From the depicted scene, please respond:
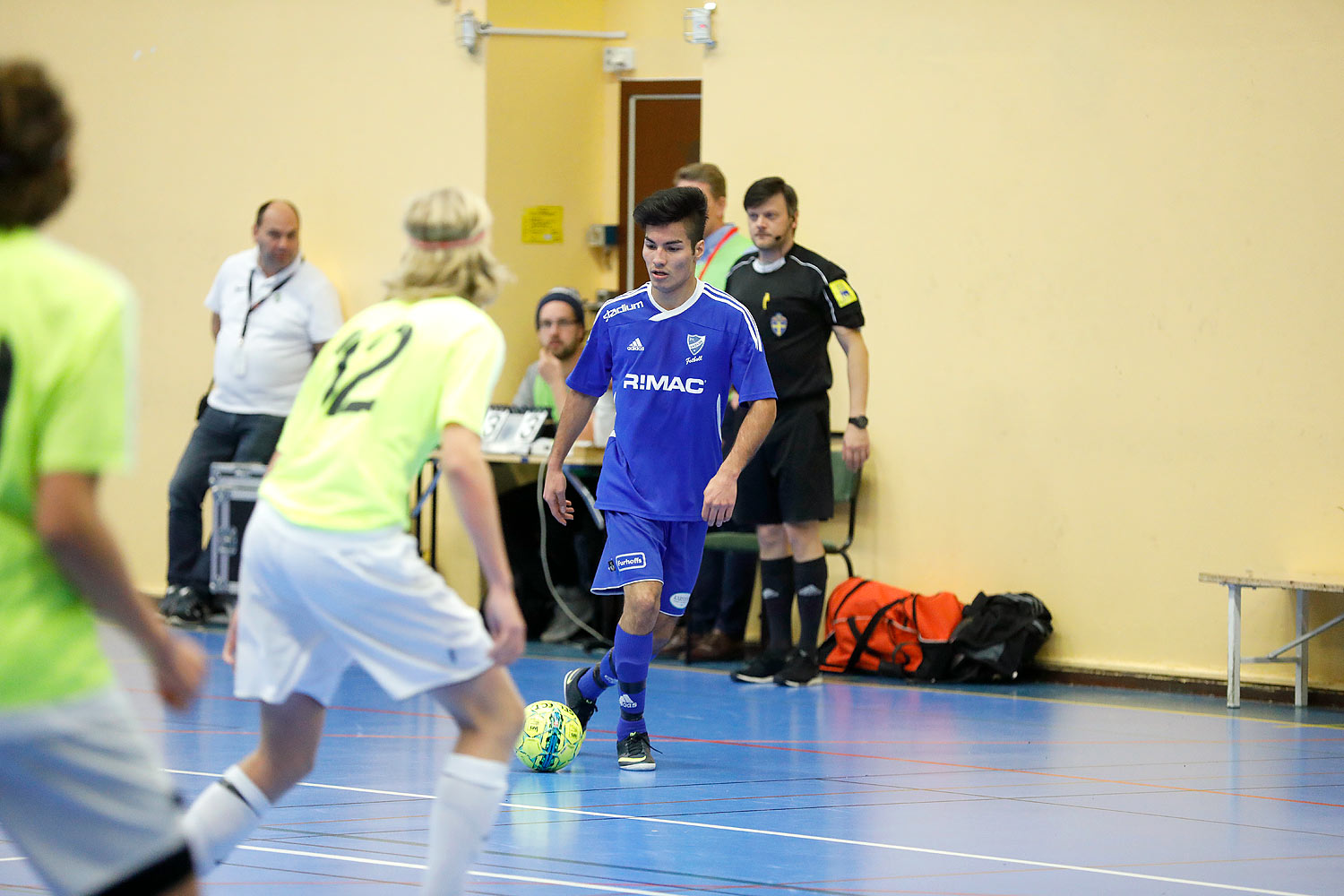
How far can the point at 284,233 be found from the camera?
9828 mm

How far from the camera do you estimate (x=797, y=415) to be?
812cm

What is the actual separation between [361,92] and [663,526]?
5.61 metres

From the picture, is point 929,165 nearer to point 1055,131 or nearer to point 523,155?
point 1055,131

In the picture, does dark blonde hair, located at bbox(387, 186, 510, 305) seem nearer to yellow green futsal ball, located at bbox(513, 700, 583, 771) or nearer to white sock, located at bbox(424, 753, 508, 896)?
white sock, located at bbox(424, 753, 508, 896)

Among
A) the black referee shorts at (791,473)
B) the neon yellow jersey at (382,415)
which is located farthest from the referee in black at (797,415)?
the neon yellow jersey at (382,415)

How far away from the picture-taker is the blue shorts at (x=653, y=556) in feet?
18.7

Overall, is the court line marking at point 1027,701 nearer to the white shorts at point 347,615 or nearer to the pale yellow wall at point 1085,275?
the pale yellow wall at point 1085,275

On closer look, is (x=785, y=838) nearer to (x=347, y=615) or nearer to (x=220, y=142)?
(x=347, y=615)

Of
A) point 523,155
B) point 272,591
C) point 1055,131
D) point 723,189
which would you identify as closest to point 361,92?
point 523,155

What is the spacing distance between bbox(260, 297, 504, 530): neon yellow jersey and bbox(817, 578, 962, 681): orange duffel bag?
18.5 ft

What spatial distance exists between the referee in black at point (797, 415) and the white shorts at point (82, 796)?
5819 mm

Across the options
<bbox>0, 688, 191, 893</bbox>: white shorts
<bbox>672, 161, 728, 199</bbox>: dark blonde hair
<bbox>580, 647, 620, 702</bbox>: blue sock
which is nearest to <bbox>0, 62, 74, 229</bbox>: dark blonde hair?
<bbox>0, 688, 191, 893</bbox>: white shorts

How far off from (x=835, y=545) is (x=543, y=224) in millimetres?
2949

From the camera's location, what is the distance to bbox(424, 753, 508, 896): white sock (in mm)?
3178
